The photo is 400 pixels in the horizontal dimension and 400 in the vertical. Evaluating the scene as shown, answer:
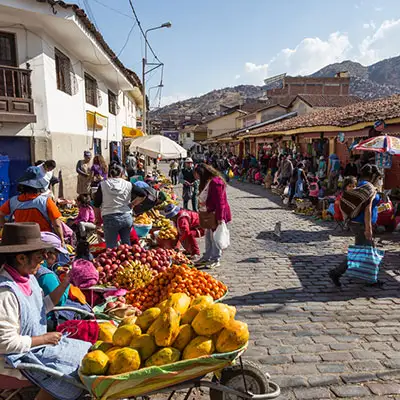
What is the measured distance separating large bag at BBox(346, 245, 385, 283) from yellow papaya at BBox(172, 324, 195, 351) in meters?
3.70

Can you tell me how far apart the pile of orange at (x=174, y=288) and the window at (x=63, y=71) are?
9.14 m

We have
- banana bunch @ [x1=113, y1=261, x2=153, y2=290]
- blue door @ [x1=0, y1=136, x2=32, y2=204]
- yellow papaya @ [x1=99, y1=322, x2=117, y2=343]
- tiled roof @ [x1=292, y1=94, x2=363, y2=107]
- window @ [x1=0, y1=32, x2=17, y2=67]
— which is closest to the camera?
yellow papaya @ [x1=99, y1=322, x2=117, y2=343]

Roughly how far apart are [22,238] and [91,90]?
Result: 1423cm

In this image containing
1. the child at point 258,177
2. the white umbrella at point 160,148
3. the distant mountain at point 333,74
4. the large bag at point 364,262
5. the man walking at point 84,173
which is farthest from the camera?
the distant mountain at point 333,74

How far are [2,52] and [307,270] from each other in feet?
30.9

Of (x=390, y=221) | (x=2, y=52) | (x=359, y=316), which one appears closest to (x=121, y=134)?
(x=2, y=52)

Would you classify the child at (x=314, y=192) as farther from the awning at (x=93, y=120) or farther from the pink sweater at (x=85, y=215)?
the awning at (x=93, y=120)

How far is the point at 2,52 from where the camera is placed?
9.94 meters

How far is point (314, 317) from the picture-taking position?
475 centimetres

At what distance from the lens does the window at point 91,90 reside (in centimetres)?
1509

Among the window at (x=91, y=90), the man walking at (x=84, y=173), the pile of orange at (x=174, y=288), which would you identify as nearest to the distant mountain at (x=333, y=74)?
the window at (x=91, y=90)

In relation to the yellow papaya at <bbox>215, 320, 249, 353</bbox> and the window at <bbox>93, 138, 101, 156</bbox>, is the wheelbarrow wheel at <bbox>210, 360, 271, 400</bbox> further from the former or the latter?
the window at <bbox>93, 138, 101, 156</bbox>

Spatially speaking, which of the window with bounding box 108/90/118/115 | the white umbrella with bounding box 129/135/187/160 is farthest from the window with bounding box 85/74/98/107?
the white umbrella with bounding box 129/135/187/160

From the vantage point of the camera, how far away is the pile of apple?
16.7 ft
